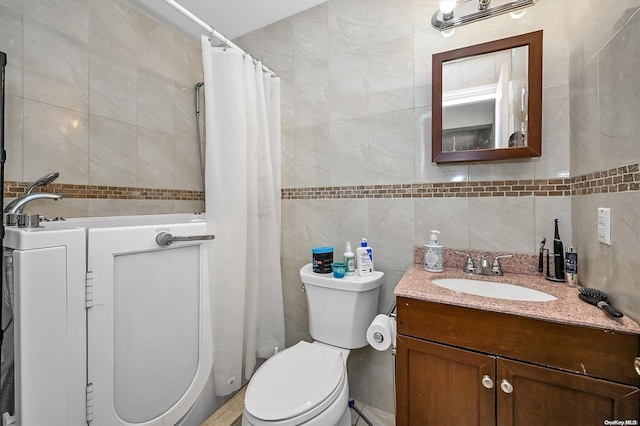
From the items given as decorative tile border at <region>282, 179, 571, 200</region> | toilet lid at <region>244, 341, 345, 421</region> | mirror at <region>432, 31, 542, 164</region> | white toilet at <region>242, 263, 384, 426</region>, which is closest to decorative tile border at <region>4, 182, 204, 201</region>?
decorative tile border at <region>282, 179, 571, 200</region>

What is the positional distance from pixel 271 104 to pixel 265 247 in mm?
903

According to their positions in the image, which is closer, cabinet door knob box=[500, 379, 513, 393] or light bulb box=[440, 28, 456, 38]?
cabinet door knob box=[500, 379, 513, 393]

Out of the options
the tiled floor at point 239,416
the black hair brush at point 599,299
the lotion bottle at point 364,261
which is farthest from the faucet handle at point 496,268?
the tiled floor at point 239,416

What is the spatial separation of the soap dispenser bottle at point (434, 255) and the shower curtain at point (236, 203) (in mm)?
890

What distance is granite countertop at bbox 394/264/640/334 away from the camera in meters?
0.75

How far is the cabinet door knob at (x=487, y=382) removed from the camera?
Answer: 867 mm

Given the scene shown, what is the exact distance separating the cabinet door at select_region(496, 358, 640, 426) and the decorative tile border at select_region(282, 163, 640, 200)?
55cm

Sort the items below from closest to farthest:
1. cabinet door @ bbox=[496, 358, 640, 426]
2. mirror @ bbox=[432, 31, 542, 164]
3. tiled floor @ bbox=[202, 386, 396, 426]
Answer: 1. cabinet door @ bbox=[496, 358, 640, 426]
2. mirror @ bbox=[432, 31, 542, 164]
3. tiled floor @ bbox=[202, 386, 396, 426]

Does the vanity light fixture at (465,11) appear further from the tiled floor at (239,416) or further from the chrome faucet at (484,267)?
the tiled floor at (239,416)

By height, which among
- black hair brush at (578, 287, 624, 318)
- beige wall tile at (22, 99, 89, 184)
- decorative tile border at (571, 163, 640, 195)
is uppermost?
beige wall tile at (22, 99, 89, 184)

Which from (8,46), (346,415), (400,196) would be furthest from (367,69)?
(346,415)

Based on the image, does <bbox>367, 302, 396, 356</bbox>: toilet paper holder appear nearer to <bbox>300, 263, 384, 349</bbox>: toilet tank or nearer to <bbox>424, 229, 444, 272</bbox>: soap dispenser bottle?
<bbox>300, 263, 384, 349</bbox>: toilet tank

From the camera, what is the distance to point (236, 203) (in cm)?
142

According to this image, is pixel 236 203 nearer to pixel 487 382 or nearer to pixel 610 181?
pixel 487 382
